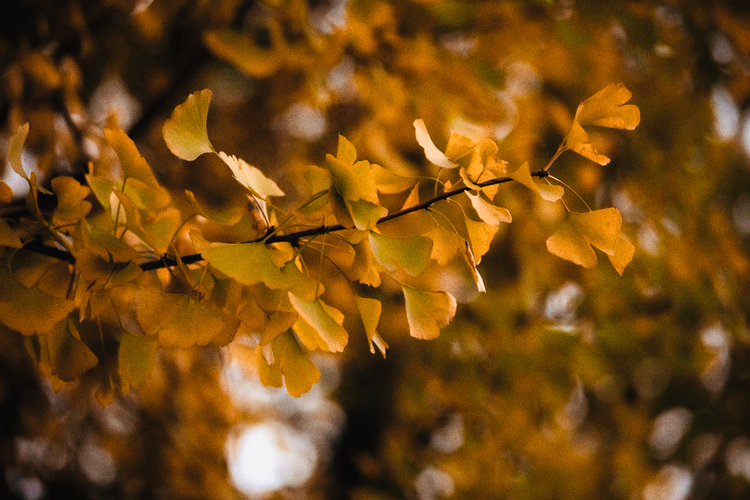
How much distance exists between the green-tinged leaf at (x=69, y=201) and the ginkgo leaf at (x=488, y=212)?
0.26 meters

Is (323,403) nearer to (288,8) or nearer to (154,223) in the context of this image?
(288,8)

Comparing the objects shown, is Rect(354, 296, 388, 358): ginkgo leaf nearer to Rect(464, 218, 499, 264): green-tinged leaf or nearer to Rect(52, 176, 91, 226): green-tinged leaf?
Rect(464, 218, 499, 264): green-tinged leaf

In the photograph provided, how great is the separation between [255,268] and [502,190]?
2.87 ft

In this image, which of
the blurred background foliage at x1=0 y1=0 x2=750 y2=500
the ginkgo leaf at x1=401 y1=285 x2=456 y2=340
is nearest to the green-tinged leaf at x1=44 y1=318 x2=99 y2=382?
the ginkgo leaf at x1=401 y1=285 x2=456 y2=340

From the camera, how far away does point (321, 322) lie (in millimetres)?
286

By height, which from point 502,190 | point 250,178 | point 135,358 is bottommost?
point 502,190

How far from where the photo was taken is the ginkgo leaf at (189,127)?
1.06 feet

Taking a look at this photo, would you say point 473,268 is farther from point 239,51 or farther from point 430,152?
point 239,51

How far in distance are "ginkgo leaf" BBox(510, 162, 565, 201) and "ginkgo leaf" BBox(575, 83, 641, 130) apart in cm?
5

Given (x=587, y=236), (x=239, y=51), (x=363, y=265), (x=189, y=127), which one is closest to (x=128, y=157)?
(x=189, y=127)

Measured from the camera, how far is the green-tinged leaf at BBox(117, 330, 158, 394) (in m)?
0.33

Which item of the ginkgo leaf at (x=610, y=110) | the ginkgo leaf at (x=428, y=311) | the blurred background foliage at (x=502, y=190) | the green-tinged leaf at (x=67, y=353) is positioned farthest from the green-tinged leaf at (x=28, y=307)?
the blurred background foliage at (x=502, y=190)

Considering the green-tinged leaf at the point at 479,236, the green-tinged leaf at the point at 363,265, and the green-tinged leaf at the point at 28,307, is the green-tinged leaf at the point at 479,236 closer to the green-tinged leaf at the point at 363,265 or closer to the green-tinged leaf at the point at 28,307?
the green-tinged leaf at the point at 363,265

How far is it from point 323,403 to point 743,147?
2142mm
